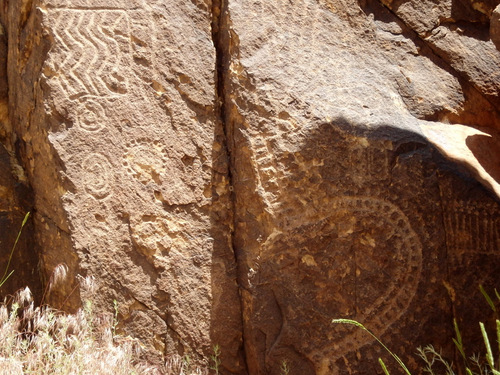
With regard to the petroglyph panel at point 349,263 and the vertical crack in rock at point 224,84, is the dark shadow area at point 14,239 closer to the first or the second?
the vertical crack in rock at point 224,84

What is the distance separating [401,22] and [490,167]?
2.88ft

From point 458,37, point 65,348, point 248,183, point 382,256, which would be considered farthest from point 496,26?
point 65,348

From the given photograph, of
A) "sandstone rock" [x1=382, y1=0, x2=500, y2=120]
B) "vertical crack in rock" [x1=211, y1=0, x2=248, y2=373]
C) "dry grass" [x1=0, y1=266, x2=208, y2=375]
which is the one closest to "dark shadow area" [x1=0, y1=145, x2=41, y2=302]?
"dry grass" [x1=0, y1=266, x2=208, y2=375]

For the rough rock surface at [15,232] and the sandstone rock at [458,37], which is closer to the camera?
the rough rock surface at [15,232]

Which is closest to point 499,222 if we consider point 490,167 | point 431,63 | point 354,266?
point 490,167

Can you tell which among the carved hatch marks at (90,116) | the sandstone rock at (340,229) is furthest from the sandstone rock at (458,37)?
the carved hatch marks at (90,116)

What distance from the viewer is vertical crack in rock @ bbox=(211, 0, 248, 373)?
2898 millimetres

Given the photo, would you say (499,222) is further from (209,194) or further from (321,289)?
(209,194)

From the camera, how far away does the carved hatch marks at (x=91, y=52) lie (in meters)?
2.82

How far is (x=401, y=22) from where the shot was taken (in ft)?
10.9

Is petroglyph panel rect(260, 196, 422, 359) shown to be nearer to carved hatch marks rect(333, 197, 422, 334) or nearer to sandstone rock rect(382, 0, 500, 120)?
carved hatch marks rect(333, 197, 422, 334)

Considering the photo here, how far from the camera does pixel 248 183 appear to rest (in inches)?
110

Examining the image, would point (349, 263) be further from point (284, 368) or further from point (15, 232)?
point (15, 232)

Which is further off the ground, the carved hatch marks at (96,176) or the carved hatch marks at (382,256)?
the carved hatch marks at (96,176)
